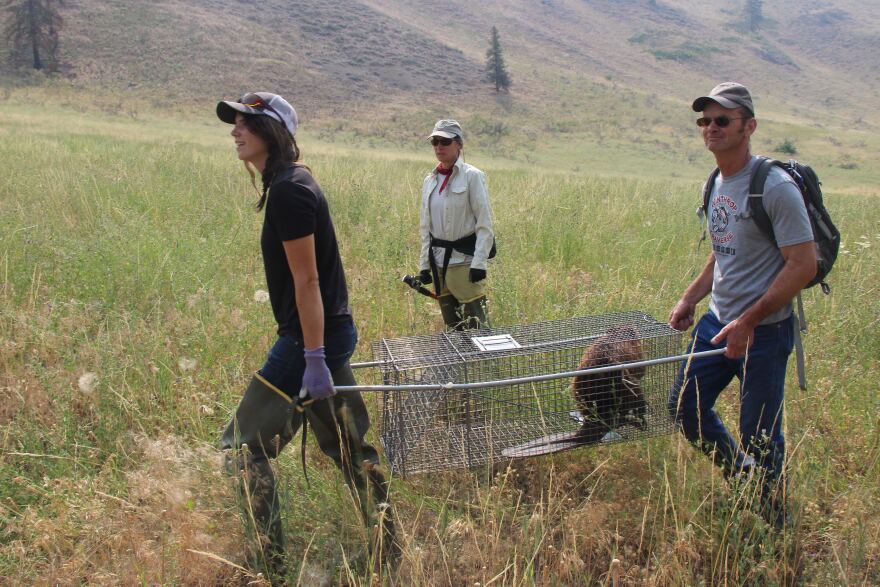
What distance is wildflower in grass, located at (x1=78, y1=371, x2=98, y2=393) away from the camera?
11.6ft

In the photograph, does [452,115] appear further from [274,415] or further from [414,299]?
[274,415]

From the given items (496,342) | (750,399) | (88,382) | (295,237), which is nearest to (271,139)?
(295,237)

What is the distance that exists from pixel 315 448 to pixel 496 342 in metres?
1.12

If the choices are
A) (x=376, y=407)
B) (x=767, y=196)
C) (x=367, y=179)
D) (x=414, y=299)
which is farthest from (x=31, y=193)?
(x=767, y=196)

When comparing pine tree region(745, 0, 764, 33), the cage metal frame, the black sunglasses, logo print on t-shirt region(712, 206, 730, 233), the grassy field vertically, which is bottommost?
the grassy field

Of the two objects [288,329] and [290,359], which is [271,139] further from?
[290,359]

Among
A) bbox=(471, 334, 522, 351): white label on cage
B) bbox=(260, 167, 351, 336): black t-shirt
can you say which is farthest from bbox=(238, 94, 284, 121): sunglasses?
bbox=(471, 334, 522, 351): white label on cage

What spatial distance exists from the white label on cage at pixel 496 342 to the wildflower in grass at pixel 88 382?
212 cm

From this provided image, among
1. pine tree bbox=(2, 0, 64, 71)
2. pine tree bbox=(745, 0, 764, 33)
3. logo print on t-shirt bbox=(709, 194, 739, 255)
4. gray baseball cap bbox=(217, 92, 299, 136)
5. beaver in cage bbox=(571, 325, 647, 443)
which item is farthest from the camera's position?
pine tree bbox=(745, 0, 764, 33)

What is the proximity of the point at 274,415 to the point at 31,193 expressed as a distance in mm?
7241

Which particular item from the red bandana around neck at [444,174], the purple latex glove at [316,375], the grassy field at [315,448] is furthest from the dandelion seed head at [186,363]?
the red bandana around neck at [444,174]

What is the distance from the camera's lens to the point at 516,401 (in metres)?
3.21

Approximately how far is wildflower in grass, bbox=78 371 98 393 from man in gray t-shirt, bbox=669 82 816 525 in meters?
3.04

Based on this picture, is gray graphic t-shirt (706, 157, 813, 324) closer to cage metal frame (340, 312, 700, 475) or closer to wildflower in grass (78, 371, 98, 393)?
cage metal frame (340, 312, 700, 475)
